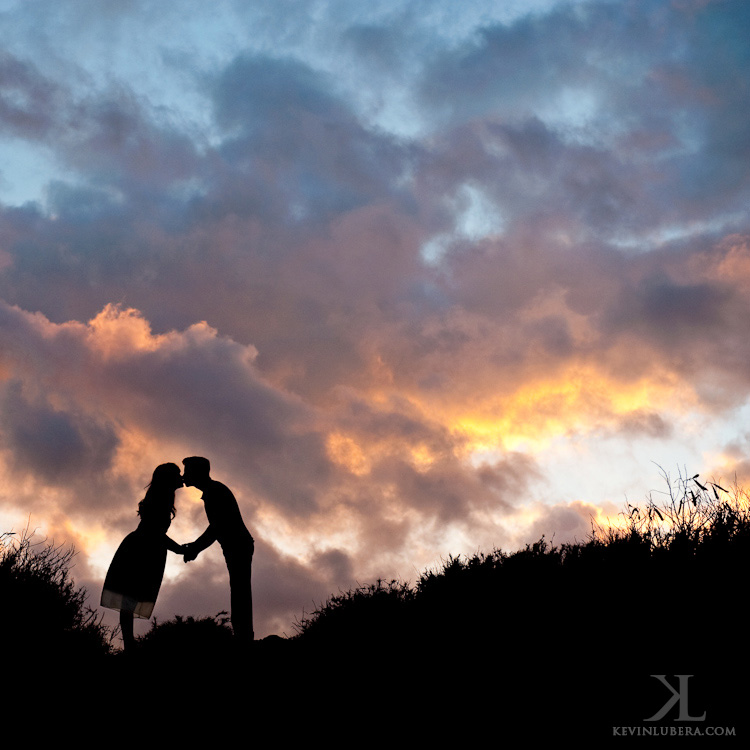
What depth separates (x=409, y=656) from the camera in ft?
23.7

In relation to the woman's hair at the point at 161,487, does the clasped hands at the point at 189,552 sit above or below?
below

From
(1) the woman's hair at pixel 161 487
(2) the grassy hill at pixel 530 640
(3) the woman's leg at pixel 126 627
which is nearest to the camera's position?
(2) the grassy hill at pixel 530 640

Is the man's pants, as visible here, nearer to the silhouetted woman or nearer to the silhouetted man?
the silhouetted man

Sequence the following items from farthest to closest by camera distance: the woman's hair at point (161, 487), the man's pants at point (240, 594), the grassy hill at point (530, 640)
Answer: the woman's hair at point (161, 487) → the man's pants at point (240, 594) → the grassy hill at point (530, 640)

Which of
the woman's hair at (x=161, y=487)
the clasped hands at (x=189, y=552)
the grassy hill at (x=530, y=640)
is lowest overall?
the grassy hill at (x=530, y=640)

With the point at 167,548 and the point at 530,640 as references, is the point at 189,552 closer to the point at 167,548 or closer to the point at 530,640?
the point at 167,548

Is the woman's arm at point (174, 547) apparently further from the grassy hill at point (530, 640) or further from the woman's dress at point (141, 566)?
the grassy hill at point (530, 640)

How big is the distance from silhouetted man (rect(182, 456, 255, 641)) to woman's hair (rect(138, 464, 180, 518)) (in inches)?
10.0

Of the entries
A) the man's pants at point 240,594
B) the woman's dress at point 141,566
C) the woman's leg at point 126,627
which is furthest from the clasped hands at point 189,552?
Answer: the woman's leg at point 126,627

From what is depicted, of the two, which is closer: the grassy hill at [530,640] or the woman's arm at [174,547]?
the grassy hill at [530,640]

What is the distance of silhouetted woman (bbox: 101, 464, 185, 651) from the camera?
857 centimetres

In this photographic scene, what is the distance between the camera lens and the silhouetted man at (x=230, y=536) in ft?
A: 27.5

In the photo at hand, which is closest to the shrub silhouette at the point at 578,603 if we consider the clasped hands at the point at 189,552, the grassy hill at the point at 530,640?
the grassy hill at the point at 530,640

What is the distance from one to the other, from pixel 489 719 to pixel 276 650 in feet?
14.5
